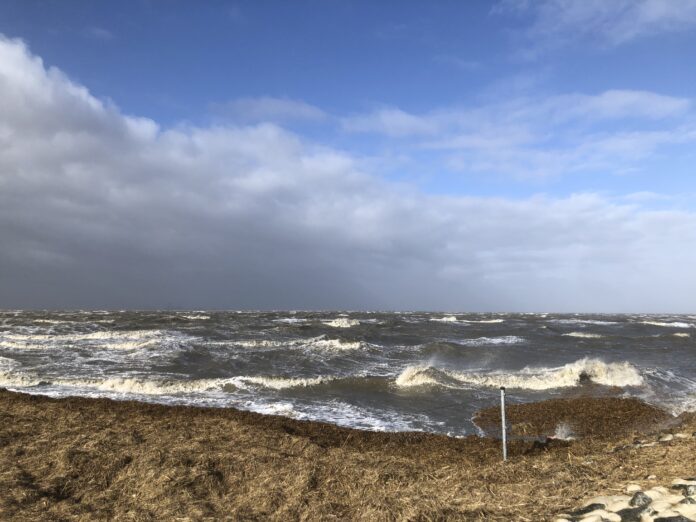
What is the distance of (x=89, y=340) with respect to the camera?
30109 mm

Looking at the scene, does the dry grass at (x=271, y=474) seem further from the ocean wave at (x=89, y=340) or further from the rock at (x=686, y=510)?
the ocean wave at (x=89, y=340)

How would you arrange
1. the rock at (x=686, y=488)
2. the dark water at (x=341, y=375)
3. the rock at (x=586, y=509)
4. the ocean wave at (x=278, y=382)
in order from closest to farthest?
the rock at (x=586, y=509) → the rock at (x=686, y=488) → the dark water at (x=341, y=375) → the ocean wave at (x=278, y=382)

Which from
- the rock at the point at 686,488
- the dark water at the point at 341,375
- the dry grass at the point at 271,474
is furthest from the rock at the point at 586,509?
the dark water at the point at 341,375

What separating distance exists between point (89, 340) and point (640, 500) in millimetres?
31263

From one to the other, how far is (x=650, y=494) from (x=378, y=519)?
8.71ft

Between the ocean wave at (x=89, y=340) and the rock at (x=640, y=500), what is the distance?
2480 centimetres

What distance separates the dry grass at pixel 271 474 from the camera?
16.3 feet

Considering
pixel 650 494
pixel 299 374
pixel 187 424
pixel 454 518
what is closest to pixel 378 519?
pixel 454 518

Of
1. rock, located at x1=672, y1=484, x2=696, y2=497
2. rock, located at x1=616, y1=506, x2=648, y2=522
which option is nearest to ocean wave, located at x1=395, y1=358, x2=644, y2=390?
rock, located at x1=672, y1=484, x2=696, y2=497

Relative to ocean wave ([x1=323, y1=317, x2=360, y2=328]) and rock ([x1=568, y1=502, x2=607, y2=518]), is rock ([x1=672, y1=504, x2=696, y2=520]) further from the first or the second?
ocean wave ([x1=323, y1=317, x2=360, y2=328])

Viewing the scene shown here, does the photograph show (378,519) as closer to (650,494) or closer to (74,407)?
(650,494)

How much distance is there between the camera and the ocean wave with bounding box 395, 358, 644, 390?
17312mm

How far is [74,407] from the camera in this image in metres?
10.7

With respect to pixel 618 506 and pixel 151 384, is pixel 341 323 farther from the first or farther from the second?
pixel 618 506
